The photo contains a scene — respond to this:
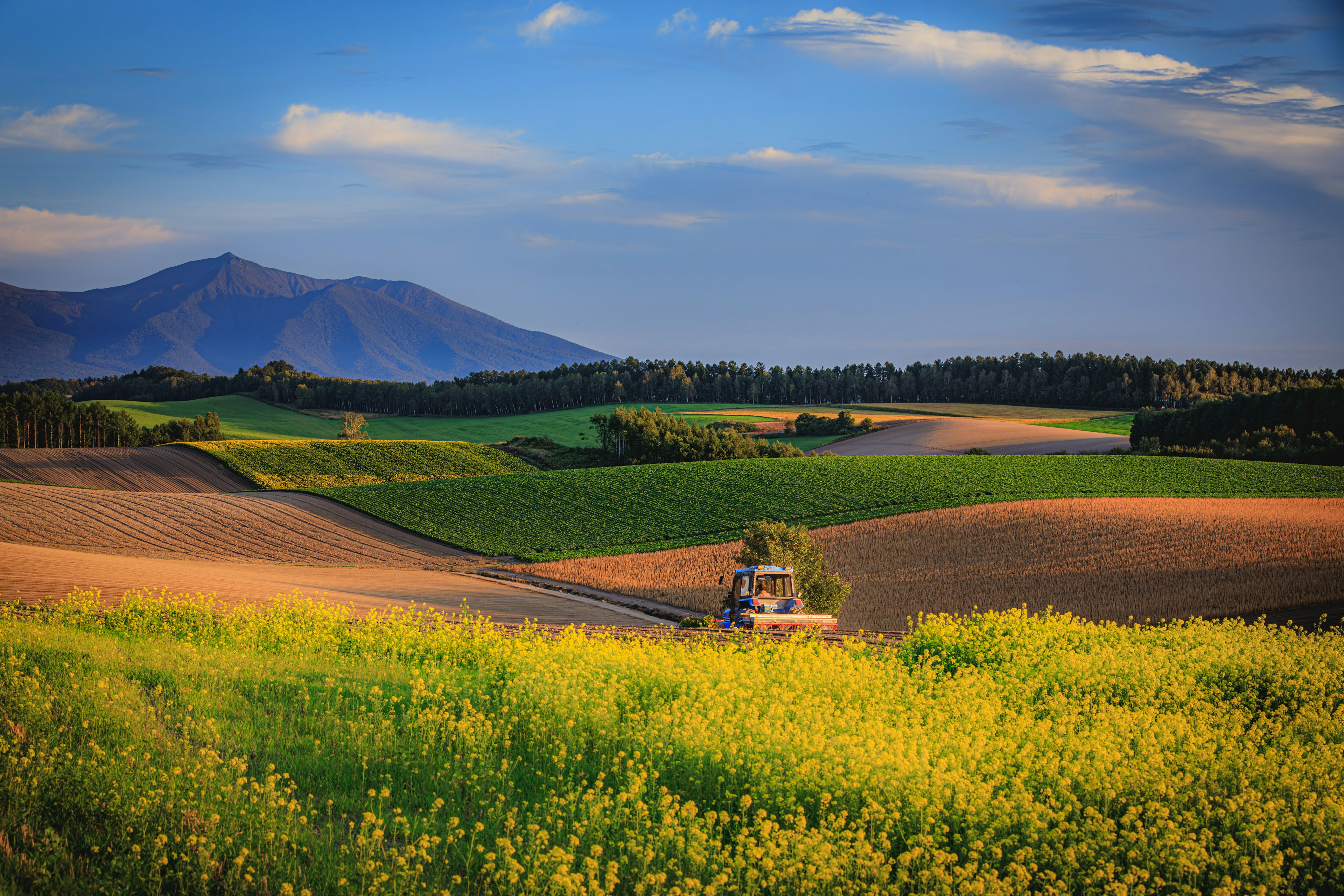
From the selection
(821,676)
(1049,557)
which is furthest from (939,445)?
(821,676)

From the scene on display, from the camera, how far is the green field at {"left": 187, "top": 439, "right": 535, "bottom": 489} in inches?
2709

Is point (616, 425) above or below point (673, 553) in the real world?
above

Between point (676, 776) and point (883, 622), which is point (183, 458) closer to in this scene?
point (883, 622)

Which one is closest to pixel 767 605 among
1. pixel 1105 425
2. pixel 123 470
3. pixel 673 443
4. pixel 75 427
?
pixel 673 443

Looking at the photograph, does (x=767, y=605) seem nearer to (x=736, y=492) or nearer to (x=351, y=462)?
(x=736, y=492)

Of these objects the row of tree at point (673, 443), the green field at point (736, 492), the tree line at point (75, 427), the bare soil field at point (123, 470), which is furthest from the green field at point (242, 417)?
the green field at point (736, 492)

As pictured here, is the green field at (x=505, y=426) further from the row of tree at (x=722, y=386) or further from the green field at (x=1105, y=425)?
the green field at (x=1105, y=425)

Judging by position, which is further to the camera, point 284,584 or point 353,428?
point 353,428

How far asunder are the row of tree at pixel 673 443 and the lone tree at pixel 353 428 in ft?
121

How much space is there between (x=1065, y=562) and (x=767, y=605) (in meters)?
20.7

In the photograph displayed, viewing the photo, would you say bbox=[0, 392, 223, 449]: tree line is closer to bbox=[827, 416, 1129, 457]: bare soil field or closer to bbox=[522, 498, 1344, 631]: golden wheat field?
bbox=[827, 416, 1129, 457]: bare soil field

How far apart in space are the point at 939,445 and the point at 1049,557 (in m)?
50.1

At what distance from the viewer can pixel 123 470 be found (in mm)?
66000

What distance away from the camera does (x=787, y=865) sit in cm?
639
